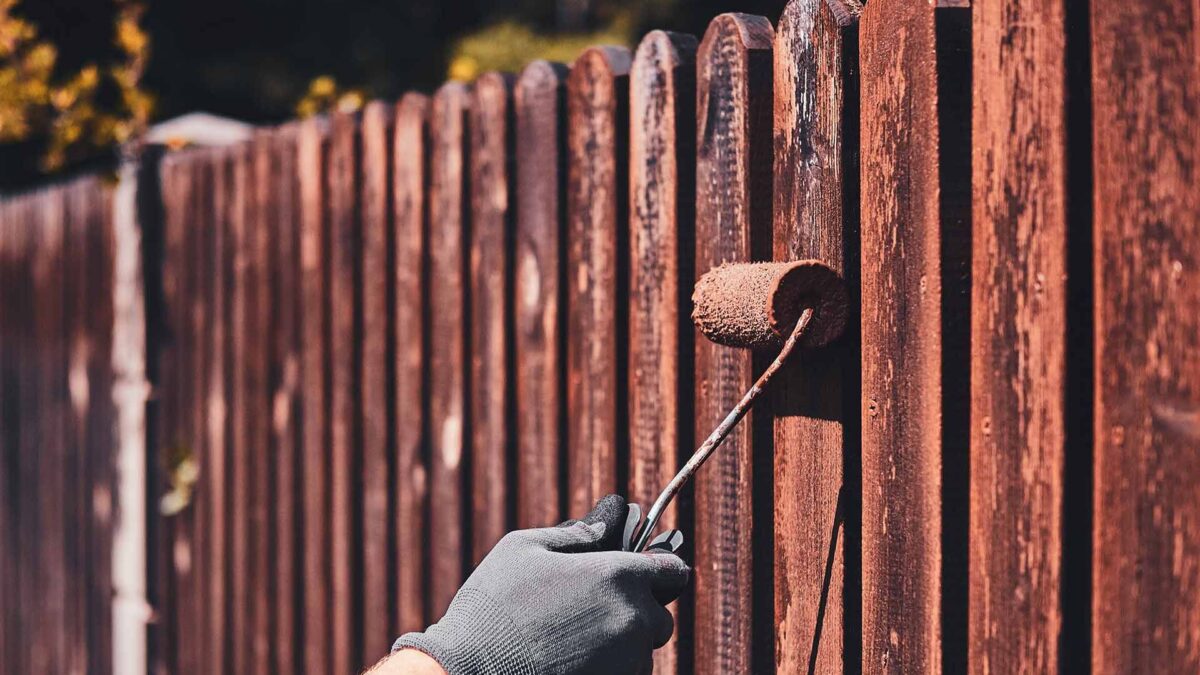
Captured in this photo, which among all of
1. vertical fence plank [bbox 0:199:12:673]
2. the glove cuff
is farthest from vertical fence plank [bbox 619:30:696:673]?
vertical fence plank [bbox 0:199:12:673]

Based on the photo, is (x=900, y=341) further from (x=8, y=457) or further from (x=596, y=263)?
(x=8, y=457)

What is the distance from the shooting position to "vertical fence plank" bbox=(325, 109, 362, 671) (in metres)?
3.00

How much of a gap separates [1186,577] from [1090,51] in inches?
22.3

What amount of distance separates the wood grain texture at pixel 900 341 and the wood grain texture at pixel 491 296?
105cm

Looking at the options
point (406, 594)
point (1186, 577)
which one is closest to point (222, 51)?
point (406, 594)

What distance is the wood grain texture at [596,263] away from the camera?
7.11 ft

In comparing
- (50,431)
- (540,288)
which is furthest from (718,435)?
(50,431)

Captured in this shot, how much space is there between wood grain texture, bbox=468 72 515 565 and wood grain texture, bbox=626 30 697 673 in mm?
441

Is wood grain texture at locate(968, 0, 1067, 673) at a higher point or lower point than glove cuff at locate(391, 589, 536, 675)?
higher

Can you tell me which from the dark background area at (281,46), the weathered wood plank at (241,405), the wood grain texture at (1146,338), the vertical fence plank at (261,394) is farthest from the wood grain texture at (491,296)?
the dark background area at (281,46)

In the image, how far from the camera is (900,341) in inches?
59.6

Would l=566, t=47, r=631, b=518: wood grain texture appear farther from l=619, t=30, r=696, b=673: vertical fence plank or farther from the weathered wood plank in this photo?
the weathered wood plank

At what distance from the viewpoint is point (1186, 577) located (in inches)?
46.7

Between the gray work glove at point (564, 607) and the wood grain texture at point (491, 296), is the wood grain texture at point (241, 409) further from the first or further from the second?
the gray work glove at point (564, 607)
